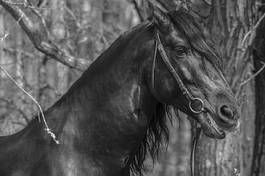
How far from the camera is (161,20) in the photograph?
4.12 m

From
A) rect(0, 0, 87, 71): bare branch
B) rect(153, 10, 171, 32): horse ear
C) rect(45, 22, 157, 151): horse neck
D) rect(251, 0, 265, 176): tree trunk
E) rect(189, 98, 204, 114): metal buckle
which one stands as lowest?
rect(251, 0, 265, 176): tree trunk

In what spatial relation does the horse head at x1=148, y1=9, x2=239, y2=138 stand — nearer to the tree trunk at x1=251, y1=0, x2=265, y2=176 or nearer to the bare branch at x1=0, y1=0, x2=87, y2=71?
the bare branch at x1=0, y1=0, x2=87, y2=71

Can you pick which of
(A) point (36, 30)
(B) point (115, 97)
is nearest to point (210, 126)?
(B) point (115, 97)

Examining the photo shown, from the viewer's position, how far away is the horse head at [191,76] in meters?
4.05

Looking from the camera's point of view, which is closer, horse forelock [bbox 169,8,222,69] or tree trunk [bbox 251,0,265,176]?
horse forelock [bbox 169,8,222,69]

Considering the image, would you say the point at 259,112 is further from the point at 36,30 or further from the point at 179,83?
the point at 179,83

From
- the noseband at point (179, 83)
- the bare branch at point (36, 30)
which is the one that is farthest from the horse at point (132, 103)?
the bare branch at point (36, 30)

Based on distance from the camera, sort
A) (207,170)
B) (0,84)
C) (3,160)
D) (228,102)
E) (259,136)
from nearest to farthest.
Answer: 1. (228,102)
2. (3,160)
3. (207,170)
4. (259,136)
5. (0,84)

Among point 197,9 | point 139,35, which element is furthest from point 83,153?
point 197,9

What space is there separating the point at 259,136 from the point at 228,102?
4.01 m

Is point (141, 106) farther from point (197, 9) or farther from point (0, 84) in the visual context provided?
point (0, 84)

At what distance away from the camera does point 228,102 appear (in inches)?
159

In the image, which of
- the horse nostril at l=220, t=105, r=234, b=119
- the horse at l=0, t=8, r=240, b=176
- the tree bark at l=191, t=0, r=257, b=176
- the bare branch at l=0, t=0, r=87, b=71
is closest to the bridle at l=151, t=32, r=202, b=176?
the horse at l=0, t=8, r=240, b=176

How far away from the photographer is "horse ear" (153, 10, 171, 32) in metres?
4.12
